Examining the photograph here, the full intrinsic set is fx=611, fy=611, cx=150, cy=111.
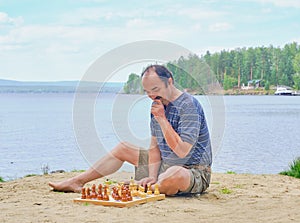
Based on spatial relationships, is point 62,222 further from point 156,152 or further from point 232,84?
point 232,84

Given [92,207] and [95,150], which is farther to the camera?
[95,150]

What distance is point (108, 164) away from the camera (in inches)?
236

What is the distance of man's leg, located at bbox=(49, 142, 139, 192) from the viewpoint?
19.4 ft

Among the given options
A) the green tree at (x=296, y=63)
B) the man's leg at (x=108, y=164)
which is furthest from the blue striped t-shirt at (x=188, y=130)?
the green tree at (x=296, y=63)

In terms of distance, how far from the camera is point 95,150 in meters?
5.71

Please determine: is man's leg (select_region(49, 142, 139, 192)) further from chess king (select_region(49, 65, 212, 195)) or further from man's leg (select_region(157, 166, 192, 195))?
man's leg (select_region(157, 166, 192, 195))

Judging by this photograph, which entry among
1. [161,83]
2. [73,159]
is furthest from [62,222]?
[73,159]

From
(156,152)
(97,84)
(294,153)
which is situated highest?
(97,84)

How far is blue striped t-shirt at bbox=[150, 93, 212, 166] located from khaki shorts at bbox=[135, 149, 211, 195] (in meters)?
0.06

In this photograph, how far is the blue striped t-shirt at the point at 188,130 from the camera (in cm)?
543

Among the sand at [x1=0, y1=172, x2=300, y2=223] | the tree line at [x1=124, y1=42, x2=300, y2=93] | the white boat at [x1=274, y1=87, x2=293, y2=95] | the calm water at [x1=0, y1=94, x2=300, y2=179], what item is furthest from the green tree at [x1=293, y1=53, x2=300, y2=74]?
the sand at [x1=0, y1=172, x2=300, y2=223]

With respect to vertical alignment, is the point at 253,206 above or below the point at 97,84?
below

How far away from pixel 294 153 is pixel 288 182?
9.40 m

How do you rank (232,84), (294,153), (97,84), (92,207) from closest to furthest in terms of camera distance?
1. (92,207)
2. (97,84)
3. (294,153)
4. (232,84)
